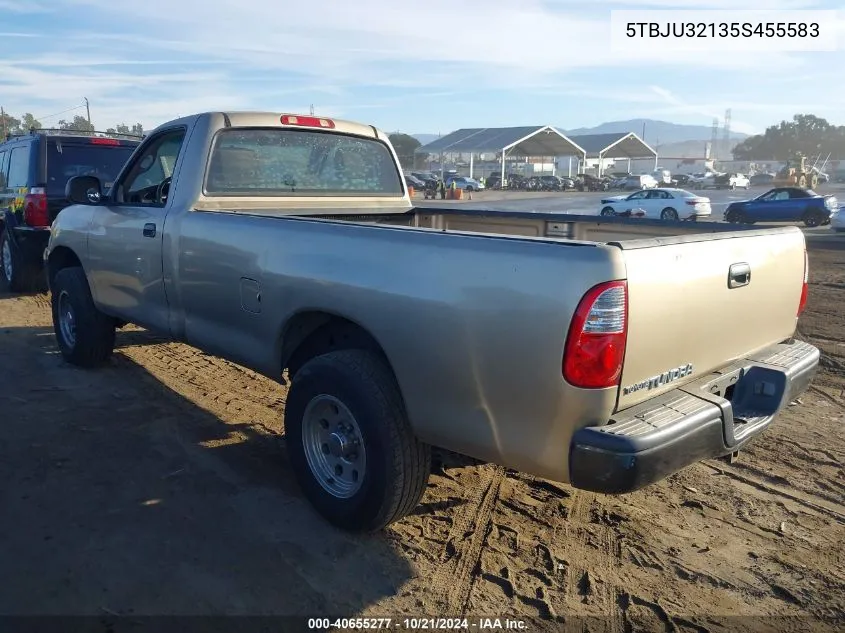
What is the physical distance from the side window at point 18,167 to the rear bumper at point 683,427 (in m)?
8.69

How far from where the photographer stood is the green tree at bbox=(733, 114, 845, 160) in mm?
112875

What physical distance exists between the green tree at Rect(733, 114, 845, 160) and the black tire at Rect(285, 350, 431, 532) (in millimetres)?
124668

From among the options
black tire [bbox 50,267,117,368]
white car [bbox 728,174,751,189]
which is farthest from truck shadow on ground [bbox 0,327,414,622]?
white car [bbox 728,174,751,189]

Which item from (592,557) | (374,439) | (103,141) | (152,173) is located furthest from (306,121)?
(103,141)

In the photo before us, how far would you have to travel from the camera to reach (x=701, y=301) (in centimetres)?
279

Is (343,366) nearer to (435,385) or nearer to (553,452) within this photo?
(435,385)

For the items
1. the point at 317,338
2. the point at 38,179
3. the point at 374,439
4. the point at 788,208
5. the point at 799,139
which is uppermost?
the point at 799,139

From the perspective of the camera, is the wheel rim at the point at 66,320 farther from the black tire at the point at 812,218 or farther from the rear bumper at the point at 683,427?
the black tire at the point at 812,218

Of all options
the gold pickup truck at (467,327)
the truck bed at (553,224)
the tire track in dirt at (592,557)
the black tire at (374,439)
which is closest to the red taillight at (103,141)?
the gold pickup truck at (467,327)

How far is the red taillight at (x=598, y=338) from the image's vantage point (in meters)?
2.41

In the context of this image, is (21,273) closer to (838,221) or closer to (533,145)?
(838,221)

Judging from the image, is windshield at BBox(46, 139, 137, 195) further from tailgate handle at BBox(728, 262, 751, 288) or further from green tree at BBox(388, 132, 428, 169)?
green tree at BBox(388, 132, 428, 169)

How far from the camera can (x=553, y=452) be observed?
101 inches

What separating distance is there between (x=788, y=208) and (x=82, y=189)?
25321mm
